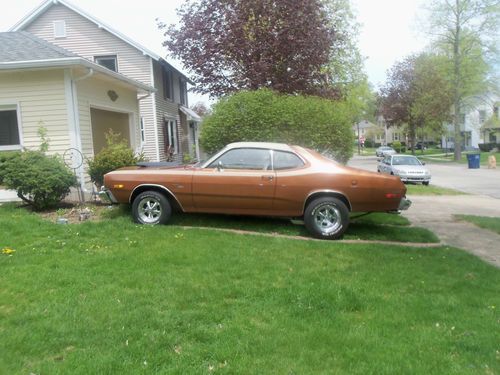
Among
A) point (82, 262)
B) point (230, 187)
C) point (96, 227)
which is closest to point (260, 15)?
point (230, 187)

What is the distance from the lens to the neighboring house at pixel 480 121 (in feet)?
140

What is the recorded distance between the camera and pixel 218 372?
128 inches

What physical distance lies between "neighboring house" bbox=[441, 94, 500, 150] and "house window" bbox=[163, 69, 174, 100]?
95.4 feet

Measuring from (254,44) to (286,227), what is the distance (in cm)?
788

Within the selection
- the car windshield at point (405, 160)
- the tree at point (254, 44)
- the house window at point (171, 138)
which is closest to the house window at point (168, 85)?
the house window at point (171, 138)

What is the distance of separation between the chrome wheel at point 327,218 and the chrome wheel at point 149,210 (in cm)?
258

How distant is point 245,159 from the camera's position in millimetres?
7793

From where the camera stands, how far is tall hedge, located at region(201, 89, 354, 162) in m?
10.8

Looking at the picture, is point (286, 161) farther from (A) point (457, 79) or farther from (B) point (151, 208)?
(A) point (457, 79)

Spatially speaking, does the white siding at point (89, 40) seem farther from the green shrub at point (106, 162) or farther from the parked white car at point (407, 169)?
the green shrub at point (106, 162)

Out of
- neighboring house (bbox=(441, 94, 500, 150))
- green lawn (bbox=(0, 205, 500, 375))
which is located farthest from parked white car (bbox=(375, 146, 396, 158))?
green lawn (bbox=(0, 205, 500, 375))

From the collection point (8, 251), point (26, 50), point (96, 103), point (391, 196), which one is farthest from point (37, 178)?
point (391, 196)

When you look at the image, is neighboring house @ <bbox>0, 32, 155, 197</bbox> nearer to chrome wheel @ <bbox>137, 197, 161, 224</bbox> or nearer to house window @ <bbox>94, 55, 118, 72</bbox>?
chrome wheel @ <bbox>137, 197, 161, 224</bbox>

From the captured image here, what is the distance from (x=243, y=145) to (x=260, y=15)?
308 inches
